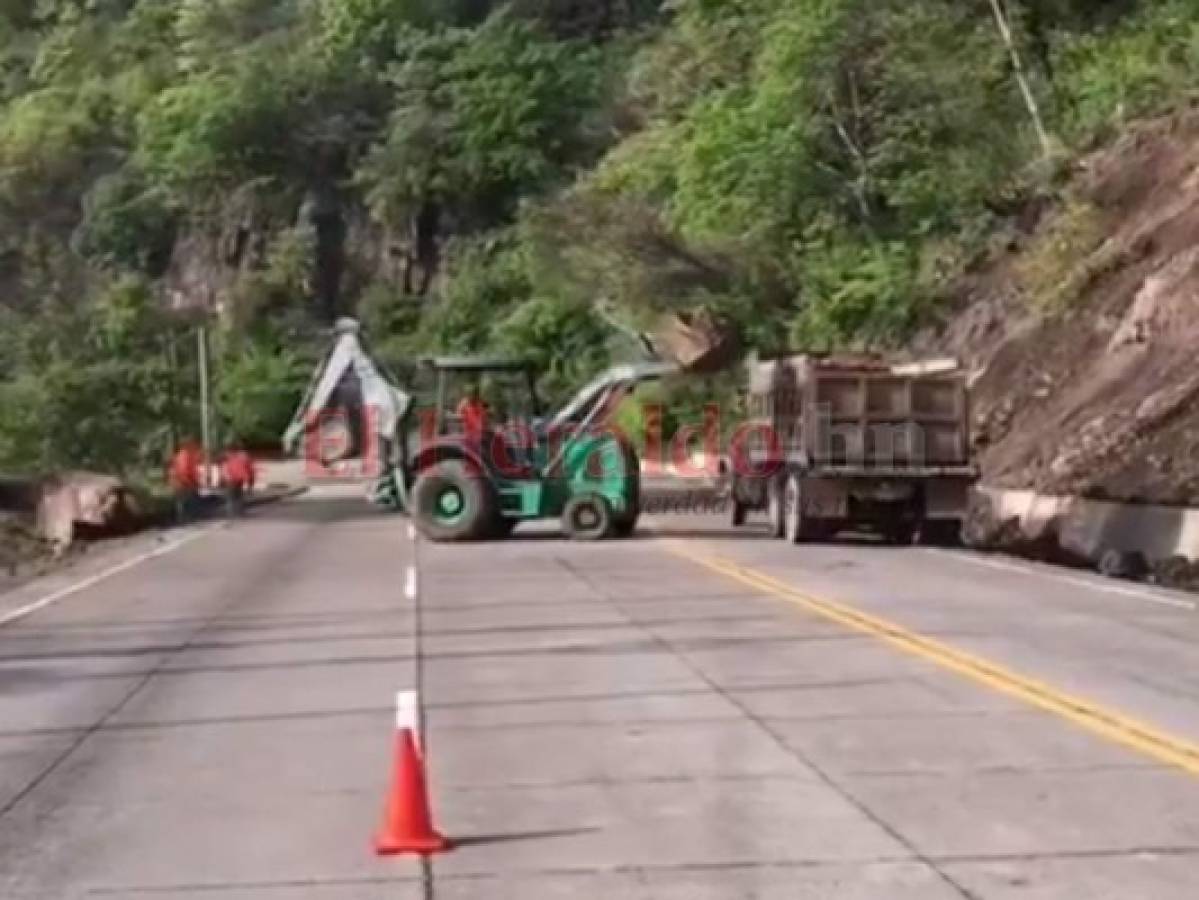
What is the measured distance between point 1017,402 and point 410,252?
64.7 meters

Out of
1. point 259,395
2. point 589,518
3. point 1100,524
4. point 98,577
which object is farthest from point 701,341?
point 259,395

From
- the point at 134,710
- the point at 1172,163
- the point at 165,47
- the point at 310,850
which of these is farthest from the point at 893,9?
the point at 165,47

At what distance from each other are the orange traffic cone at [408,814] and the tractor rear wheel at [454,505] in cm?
2471

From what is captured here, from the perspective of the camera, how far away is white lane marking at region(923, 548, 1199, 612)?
22248mm

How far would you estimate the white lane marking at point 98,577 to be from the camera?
2456 centimetres

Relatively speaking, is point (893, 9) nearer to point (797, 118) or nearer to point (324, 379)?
point (797, 118)

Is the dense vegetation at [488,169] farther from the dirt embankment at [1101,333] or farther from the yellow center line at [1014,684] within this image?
the yellow center line at [1014,684]

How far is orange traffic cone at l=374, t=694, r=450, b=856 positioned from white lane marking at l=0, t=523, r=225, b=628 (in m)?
13.5

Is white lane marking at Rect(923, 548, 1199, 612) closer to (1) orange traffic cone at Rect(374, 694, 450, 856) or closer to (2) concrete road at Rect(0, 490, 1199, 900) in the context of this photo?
(2) concrete road at Rect(0, 490, 1199, 900)

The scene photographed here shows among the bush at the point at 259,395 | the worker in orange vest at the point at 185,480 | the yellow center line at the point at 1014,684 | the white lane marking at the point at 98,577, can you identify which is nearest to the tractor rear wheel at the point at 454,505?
the white lane marking at the point at 98,577

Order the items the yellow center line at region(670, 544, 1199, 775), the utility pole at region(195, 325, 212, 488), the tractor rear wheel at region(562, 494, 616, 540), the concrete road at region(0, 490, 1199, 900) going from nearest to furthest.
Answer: the concrete road at region(0, 490, 1199, 900)
the yellow center line at region(670, 544, 1199, 775)
the tractor rear wheel at region(562, 494, 616, 540)
the utility pole at region(195, 325, 212, 488)

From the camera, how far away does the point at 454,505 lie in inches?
1383

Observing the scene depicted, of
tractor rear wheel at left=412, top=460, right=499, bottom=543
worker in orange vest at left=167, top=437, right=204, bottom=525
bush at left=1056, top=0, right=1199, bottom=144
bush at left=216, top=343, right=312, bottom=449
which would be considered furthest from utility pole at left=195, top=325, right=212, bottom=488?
tractor rear wheel at left=412, top=460, right=499, bottom=543

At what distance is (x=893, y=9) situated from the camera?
53.8 meters
